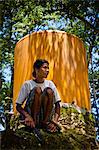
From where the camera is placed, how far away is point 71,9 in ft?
36.0

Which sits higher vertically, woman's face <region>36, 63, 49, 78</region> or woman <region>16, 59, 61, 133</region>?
woman's face <region>36, 63, 49, 78</region>

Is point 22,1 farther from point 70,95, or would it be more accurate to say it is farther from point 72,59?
point 70,95

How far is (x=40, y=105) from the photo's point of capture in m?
5.81

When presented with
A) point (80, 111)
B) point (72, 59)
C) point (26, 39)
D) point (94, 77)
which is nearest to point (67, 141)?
point (80, 111)

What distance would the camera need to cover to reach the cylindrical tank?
7.20 m

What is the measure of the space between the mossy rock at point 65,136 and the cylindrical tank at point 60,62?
339mm

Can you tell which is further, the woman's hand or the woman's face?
the woman's face

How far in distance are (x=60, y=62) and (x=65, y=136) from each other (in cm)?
203

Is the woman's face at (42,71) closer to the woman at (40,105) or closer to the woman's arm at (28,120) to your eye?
the woman at (40,105)

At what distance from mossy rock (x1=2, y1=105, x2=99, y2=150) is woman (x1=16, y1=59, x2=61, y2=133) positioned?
0.69ft

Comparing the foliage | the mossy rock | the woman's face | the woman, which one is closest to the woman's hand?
the woman

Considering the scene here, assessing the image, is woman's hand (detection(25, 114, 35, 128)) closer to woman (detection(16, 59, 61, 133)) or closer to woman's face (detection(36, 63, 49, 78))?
woman (detection(16, 59, 61, 133))

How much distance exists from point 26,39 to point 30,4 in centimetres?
381

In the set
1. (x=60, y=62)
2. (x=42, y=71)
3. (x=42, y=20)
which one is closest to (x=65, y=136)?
(x=42, y=71)
